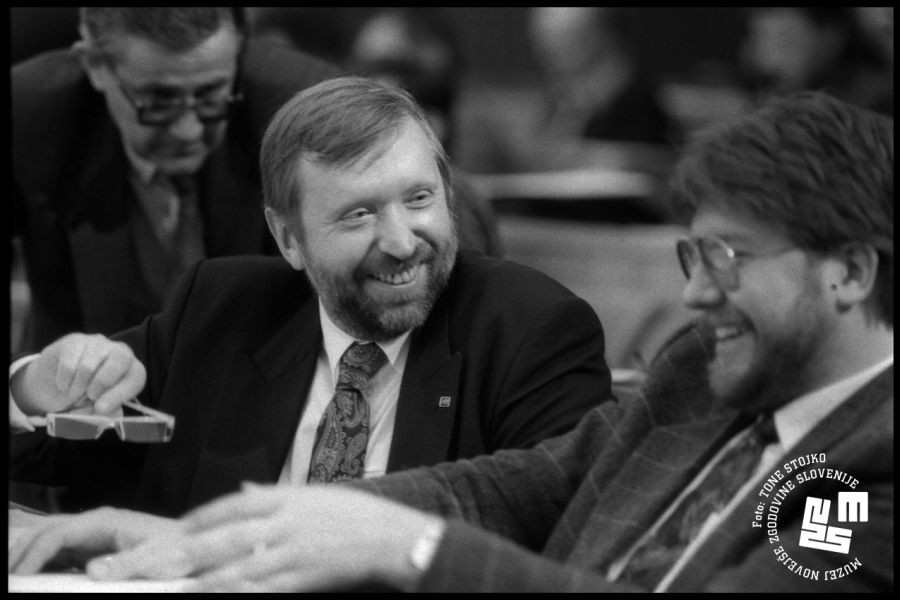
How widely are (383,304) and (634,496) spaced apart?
73 cm

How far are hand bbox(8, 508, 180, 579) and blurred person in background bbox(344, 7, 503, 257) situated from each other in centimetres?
151

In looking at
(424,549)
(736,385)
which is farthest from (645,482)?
(424,549)

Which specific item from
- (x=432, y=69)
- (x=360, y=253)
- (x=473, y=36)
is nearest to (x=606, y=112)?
(x=432, y=69)

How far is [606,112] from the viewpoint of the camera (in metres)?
7.48

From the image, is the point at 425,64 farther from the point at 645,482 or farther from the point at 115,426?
the point at 645,482

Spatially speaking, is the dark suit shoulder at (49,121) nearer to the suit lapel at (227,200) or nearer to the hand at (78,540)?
the suit lapel at (227,200)

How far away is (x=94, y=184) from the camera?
417 cm

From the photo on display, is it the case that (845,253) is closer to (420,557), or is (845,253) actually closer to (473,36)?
(420,557)

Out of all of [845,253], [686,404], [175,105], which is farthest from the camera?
[175,105]

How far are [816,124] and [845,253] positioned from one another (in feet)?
0.63

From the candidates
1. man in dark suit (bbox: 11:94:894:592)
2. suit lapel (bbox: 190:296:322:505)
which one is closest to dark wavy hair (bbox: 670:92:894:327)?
man in dark suit (bbox: 11:94:894:592)

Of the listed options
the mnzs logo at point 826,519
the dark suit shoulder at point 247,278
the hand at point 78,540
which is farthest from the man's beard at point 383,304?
the mnzs logo at point 826,519

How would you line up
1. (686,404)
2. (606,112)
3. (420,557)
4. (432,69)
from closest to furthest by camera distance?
(420,557)
(686,404)
(432,69)
(606,112)

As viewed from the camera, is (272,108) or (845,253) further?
(272,108)
